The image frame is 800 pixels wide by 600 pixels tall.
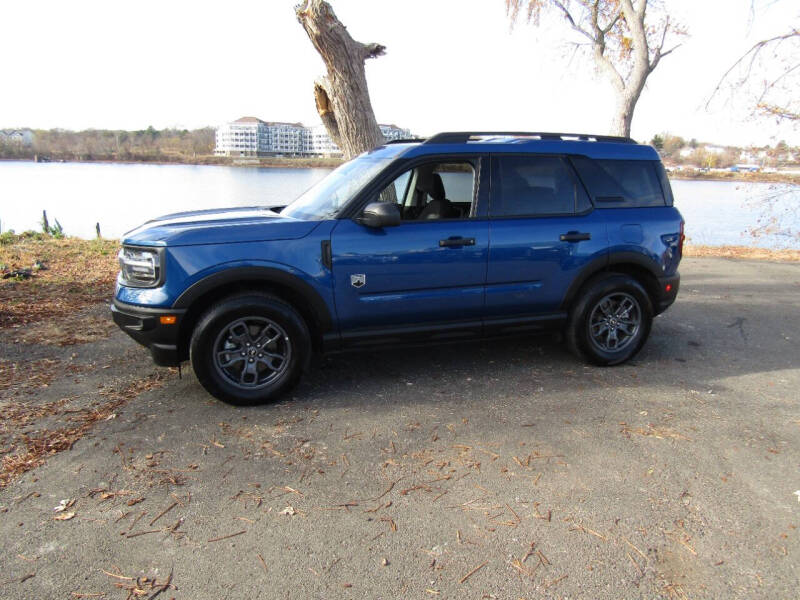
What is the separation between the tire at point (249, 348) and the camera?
405 cm

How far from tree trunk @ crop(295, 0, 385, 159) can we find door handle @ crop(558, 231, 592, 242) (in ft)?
16.7

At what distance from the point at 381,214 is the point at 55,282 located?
650 centimetres

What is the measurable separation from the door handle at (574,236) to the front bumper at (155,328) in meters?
3.09

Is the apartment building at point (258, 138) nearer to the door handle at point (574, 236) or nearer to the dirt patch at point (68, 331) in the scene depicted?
the dirt patch at point (68, 331)

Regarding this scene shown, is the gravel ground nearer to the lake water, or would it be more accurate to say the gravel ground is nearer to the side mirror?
the side mirror

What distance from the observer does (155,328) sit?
4012 millimetres

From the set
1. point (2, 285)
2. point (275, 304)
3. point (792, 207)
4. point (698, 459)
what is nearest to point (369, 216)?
point (275, 304)

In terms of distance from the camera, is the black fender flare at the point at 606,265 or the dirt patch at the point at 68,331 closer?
the black fender flare at the point at 606,265

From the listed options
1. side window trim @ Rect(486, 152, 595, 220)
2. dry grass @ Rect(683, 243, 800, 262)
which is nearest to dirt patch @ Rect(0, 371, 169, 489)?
side window trim @ Rect(486, 152, 595, 220)

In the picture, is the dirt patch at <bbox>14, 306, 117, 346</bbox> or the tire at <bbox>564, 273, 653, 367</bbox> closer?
the tire at <bbox>564, 273, 653, 367</bbox>

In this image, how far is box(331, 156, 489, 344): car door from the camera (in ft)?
14.1

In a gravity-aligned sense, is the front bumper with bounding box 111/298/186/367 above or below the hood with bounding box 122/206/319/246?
below

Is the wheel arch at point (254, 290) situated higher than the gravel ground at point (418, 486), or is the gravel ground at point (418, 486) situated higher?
the wheel arch at point (254, 290)

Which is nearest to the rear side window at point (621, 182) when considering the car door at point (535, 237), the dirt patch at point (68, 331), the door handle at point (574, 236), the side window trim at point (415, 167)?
the car door at point (535, 237)
